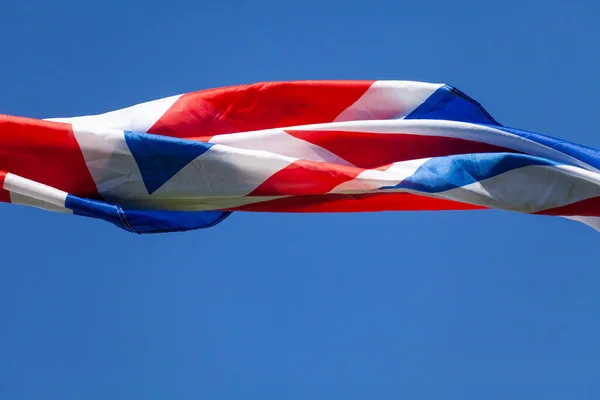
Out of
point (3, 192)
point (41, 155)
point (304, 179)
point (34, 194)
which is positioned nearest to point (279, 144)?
point (304, 179)

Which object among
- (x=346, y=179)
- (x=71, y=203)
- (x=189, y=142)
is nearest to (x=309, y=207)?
(x=346, y=179)

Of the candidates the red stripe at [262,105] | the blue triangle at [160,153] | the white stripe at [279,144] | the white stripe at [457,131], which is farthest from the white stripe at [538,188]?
the blue triangle at [160,153]

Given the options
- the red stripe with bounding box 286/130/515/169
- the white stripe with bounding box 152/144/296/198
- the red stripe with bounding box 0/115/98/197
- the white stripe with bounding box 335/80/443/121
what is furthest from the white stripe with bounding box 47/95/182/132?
the white stripe with bounding box 335/80/443/121

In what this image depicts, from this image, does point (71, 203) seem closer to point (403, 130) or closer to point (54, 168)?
point (54, 168)

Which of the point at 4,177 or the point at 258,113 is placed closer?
the point at 4,177

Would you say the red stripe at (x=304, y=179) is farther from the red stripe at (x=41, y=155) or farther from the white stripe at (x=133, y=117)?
the red stripe at (x=41, y=155)

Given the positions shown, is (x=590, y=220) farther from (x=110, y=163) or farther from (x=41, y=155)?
(x=41, y=155)

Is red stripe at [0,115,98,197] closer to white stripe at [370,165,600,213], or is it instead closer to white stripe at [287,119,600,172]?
white stripe at [287,119,600,172]

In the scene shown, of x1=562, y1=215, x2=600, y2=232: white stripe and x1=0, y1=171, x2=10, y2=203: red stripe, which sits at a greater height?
x1=0, y1=171, x2=10, y2=203: red stripe
